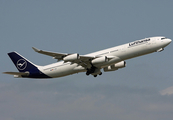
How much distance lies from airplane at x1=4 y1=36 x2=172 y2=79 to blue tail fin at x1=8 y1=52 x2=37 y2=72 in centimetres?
51

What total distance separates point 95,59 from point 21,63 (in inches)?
671

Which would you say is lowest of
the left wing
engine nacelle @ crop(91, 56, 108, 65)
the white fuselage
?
engine nacelle @ crop(91, 56, 108, 65)

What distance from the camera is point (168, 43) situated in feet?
188

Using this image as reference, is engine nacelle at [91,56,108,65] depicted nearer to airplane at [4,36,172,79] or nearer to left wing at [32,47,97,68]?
airplane at [4,36,172,79]

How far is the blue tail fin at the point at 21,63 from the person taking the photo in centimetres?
6469

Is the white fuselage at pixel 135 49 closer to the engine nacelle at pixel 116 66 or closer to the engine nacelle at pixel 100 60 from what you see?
the engine nacelle at pixel 100 60

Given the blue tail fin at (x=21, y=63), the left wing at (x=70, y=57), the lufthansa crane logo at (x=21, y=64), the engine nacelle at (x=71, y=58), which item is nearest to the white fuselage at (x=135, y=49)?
the left wing at (x=70, y=57)

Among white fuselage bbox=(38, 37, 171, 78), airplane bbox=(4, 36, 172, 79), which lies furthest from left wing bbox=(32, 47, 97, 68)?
white fuselage bbox=(38, 37, 171, 78)

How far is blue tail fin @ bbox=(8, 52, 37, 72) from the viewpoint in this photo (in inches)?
2547

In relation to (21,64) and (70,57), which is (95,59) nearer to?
(70,57)

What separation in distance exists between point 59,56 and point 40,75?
9461 mm

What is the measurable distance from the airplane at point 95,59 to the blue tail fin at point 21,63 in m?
0.51

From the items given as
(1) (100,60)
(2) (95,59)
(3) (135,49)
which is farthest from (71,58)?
(3) (135,49)

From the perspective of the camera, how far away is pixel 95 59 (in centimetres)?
5797
